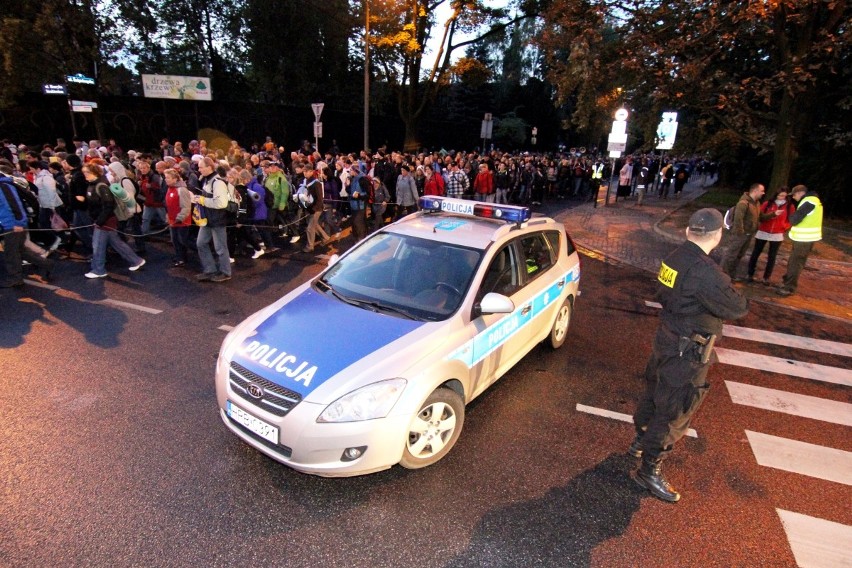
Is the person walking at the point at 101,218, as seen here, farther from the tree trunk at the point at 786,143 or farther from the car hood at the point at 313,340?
the tree trunk at the point at 786,143

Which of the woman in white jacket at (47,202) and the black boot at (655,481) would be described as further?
the woman in white jacket at (47,202)

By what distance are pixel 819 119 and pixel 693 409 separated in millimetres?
18001

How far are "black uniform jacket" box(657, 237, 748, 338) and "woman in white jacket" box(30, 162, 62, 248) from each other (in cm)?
993

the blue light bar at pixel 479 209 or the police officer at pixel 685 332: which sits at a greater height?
the blue light bar at pixel 479 209

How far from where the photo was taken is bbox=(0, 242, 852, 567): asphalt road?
296cm

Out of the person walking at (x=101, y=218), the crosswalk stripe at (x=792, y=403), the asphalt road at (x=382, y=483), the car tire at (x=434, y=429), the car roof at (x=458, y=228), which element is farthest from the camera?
the person walking at (x=101, y=218)

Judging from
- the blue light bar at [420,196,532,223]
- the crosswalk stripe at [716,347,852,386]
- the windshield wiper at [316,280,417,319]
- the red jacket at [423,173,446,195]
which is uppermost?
the blue light bar at [420,196,532,223]

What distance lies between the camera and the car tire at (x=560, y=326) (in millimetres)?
5609

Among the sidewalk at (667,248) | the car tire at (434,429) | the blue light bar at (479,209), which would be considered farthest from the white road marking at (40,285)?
the sidewalk at (667,248)

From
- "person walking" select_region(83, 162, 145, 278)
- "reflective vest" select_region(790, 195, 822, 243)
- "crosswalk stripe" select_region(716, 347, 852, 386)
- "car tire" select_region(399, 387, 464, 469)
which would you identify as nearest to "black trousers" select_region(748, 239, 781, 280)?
"reflective vest" select_region(790, 195, 822, 243)

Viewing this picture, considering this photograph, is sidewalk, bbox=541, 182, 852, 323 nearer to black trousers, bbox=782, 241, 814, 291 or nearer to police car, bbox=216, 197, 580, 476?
black trousers, bbox=782, 241, 814, 291

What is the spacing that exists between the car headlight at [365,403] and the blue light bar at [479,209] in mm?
2358

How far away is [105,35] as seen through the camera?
19234 mm

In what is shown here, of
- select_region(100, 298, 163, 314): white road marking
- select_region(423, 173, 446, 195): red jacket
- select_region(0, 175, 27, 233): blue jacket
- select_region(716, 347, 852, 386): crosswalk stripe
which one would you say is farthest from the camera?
select_region(423, 173, 446, 195): red jacket
